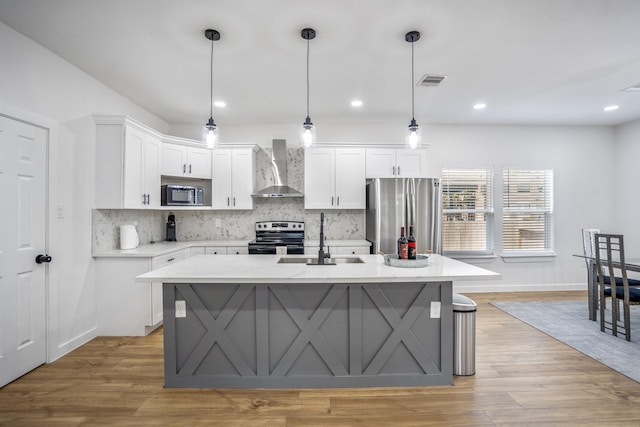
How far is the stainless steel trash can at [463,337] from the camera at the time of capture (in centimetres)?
257

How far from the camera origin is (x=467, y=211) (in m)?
5.24

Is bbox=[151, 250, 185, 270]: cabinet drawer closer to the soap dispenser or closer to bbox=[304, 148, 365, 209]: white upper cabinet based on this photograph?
the soap dispenser

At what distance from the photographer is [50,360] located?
2852 mm

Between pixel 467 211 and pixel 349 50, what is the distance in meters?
3.58

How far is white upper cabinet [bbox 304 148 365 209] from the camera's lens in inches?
186

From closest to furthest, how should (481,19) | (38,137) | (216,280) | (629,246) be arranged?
(216,280) → (481,19) → (38,137) → (629,246)

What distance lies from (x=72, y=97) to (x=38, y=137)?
25.0 inches

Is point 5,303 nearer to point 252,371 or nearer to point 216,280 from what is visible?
point 216,280

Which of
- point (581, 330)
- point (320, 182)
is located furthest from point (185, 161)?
point (581, 330)

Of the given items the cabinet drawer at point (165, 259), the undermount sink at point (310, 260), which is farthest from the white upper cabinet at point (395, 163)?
the cabinet drawer at point (165, 259)

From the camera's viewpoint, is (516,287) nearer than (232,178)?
No

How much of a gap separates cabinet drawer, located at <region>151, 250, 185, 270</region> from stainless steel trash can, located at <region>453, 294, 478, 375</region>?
121 inches

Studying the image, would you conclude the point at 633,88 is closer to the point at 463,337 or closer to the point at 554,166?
the point at 554,166

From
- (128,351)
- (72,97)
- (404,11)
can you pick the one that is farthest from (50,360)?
(404,11)
